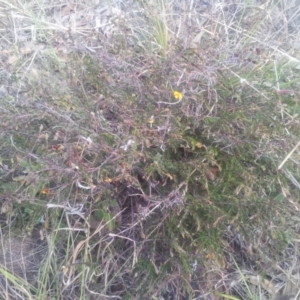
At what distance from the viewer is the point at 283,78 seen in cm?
180

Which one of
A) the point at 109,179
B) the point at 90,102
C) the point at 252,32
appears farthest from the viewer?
the point at 252,32

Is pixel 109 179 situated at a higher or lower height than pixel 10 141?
higher

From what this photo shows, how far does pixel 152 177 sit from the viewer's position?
1.53 meters

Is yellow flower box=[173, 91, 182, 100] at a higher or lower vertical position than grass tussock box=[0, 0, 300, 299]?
higher

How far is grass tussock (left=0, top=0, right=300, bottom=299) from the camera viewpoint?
1456 mm

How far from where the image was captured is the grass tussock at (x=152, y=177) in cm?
146

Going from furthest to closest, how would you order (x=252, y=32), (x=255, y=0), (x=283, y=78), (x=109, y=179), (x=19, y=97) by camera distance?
(x=255, y=0), (x=252, y=32), (x=283, y=78), (x=19, y=97), (x=109, y=179)

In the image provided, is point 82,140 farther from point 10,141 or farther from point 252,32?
point 252,32

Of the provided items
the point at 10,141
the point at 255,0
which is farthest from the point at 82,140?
the point at 255,0

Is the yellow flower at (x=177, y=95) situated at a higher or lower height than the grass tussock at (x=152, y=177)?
higher

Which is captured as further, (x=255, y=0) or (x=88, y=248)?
(x=255, y=0)

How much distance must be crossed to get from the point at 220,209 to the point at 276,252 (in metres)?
0.26

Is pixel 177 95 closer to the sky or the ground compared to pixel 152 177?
closer to the sky

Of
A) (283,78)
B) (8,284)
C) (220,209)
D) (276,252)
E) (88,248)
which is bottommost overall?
(8,284)
